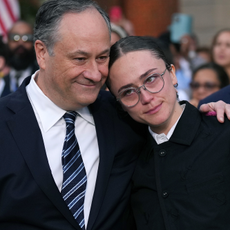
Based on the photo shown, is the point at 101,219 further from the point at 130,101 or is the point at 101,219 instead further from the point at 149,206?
the point at 130,101

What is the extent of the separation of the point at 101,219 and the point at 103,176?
0.28 m

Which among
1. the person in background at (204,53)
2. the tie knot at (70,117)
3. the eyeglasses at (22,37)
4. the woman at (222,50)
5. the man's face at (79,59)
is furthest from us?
the person in background at (204,53)

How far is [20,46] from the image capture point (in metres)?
6.01

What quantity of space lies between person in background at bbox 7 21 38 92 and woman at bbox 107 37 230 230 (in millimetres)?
3294

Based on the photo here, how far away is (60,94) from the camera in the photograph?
2775 mm

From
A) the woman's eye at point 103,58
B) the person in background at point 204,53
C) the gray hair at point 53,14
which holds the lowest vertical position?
the person in background at point 204,53

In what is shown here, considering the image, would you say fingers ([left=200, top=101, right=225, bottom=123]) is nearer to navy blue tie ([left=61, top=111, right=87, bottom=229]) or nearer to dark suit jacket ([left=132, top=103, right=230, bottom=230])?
dark suit jacket ([left=132, top=103, right=230, bottom=230])

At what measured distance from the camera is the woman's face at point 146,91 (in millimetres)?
2672

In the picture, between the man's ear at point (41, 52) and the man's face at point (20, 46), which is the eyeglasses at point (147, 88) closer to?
the man's ear at point (41, 52)

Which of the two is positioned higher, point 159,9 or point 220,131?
point 220,131

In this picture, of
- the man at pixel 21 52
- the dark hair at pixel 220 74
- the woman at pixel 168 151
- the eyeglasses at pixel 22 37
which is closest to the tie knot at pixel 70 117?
the woman at pixel 168 151

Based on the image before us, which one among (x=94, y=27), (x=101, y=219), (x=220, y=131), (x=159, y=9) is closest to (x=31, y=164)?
(x=101, y=219)

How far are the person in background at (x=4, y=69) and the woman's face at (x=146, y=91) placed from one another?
2.82 metres

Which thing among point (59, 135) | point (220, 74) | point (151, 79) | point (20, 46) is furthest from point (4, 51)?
point (151, 79)
